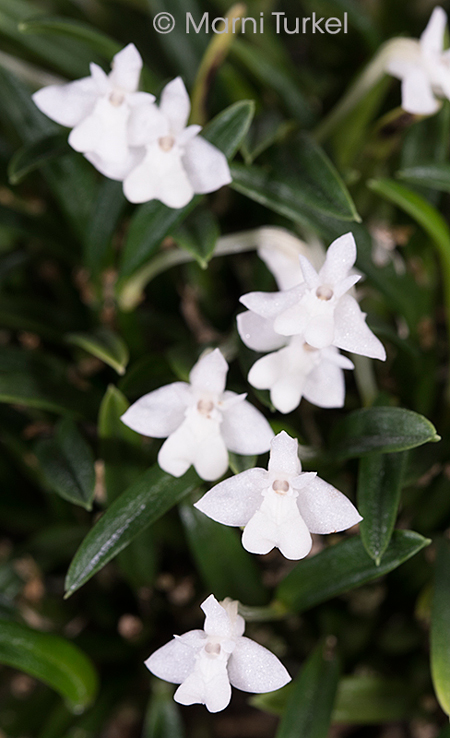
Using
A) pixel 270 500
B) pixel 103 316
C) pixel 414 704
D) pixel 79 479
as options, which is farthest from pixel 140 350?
pixel 414 704

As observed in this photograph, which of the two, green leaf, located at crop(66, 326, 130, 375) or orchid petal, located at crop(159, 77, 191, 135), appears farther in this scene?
green leaf, located at crop(66, 326, 130, 375)

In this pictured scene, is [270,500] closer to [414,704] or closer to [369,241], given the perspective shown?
[369,241]

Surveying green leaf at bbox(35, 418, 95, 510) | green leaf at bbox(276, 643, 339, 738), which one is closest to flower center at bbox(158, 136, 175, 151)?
green leaf at bbox(35, 418, 95, 510)

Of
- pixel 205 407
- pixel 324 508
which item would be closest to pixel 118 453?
pixel 205 407

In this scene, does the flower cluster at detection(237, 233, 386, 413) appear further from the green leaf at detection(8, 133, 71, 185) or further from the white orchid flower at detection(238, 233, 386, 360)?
the green leaf at detection(8, 133, 71, 185)

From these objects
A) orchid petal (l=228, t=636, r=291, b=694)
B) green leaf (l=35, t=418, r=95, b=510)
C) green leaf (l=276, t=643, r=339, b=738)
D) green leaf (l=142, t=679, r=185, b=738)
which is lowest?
green leaf (l=142, t=679, r=185, b=738)

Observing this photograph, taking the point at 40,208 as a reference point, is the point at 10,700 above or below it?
below
